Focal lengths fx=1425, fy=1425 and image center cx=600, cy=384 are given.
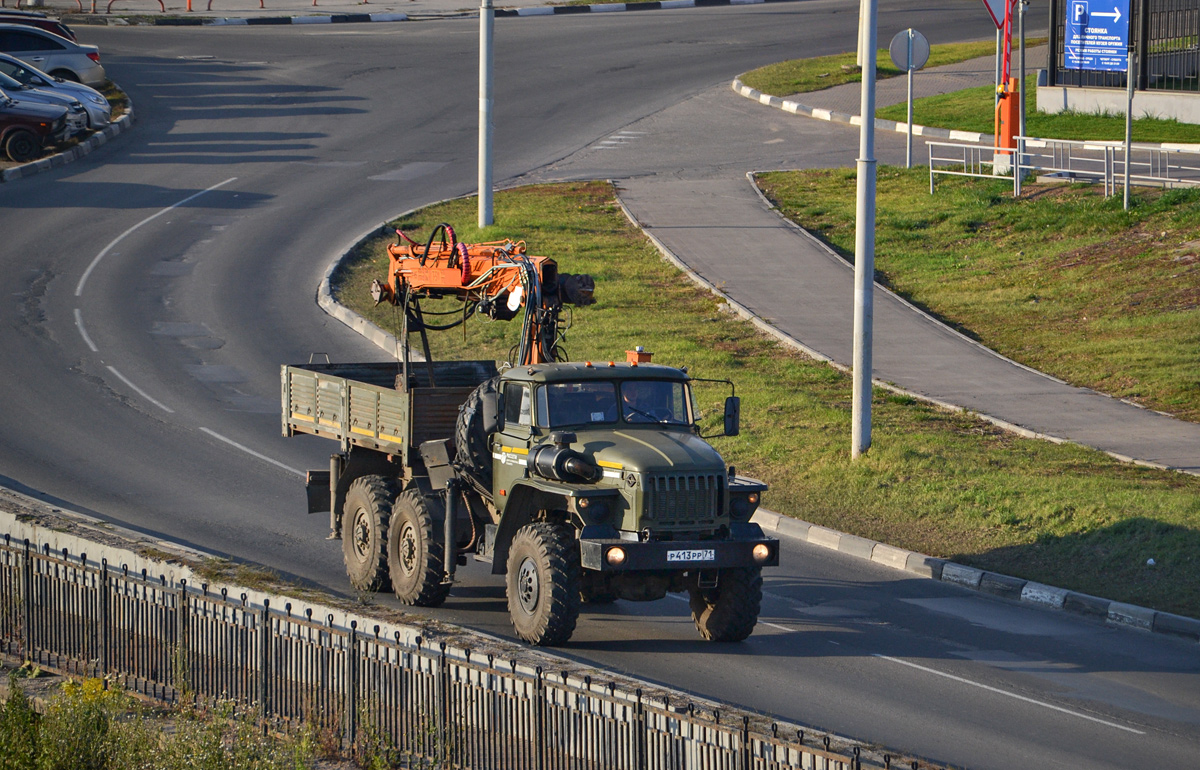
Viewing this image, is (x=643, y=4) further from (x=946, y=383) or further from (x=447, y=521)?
(x=447, y=521)

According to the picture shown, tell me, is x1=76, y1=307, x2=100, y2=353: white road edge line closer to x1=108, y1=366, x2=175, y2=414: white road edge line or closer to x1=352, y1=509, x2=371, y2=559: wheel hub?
x1=108, y1=366, x2=175, y2=414: white road edge line

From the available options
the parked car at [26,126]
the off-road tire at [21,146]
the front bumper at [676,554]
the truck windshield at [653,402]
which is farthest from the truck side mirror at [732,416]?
the off-road tire at [21,146]

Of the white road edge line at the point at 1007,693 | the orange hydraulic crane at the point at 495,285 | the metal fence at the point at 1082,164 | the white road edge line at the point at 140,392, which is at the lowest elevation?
the white road edge line at the point at 1007,693

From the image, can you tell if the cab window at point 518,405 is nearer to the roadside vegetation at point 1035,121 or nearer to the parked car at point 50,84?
the roadside vegetation at point 1035,121

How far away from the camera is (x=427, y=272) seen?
48.5 ft

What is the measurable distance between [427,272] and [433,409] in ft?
5.26

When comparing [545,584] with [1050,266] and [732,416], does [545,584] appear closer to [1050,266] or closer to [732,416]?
[732,416]

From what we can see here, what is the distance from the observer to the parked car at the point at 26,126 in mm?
37500

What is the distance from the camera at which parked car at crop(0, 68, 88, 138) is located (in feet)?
126

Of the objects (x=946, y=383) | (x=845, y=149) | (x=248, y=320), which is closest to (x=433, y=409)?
(x=946, y=383)

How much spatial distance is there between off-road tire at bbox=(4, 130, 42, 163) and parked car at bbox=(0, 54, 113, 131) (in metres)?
2.46

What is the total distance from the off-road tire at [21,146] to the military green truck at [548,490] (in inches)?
1034

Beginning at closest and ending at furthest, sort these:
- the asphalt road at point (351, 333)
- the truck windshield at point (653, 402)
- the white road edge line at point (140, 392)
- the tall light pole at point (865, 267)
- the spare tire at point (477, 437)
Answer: the asphalt road at point (351, 333)
the truck windshield at point (653, 402)
the spare tire at point (477, 437)
the tall light pole at point (865, 267)
the white road edge line at point (140, 392)

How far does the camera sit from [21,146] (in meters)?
37.8
